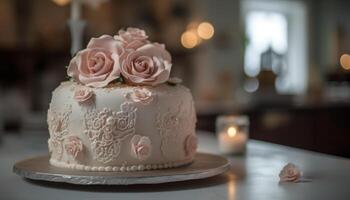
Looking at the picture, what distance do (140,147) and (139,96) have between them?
0.10m

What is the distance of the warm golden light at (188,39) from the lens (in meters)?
4.30

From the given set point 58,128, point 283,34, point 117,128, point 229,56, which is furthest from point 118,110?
point 283,34

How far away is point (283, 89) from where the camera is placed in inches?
199

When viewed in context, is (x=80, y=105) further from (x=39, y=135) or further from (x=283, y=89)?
(x=283, y=89)

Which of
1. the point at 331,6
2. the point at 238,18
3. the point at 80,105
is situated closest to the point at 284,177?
the point at 80,105

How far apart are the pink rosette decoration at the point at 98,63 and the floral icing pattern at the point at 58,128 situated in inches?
2.8

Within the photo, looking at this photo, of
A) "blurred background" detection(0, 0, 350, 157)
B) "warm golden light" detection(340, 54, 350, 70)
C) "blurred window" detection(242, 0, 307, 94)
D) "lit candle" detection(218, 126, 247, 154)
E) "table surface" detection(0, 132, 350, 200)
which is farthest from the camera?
"warm golden light" detection(340, 54, 350, 70)

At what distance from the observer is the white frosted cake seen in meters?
1.02

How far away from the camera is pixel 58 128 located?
1.09m

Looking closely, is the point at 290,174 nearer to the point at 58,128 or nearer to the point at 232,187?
the point at 232,187

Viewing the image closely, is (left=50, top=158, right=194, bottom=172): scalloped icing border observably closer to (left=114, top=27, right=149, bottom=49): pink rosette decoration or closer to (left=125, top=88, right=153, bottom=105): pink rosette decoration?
(left=125, top=88, right=153, bottom=105): pink rosette decoration

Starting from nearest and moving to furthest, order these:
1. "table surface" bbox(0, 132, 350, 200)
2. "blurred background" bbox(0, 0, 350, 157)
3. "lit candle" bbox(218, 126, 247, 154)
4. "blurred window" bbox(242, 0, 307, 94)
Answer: "table surface" bbox(0, 132, 350, 200), "lit candle" bbox(218, 126, 247, 154), "blurred background" bbox(0, 0, 350, 157), "blurred window" bbox(242, 0, 307, 94)

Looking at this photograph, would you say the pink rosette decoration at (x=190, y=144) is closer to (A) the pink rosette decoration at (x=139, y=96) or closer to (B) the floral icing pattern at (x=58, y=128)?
(A) the pink rosette decoration at (x=139, y=96)

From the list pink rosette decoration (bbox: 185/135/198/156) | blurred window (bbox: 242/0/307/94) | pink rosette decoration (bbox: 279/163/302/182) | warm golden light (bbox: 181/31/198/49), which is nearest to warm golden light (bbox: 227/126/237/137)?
pink rosette decoration (bbox: 185/135/198/156)
